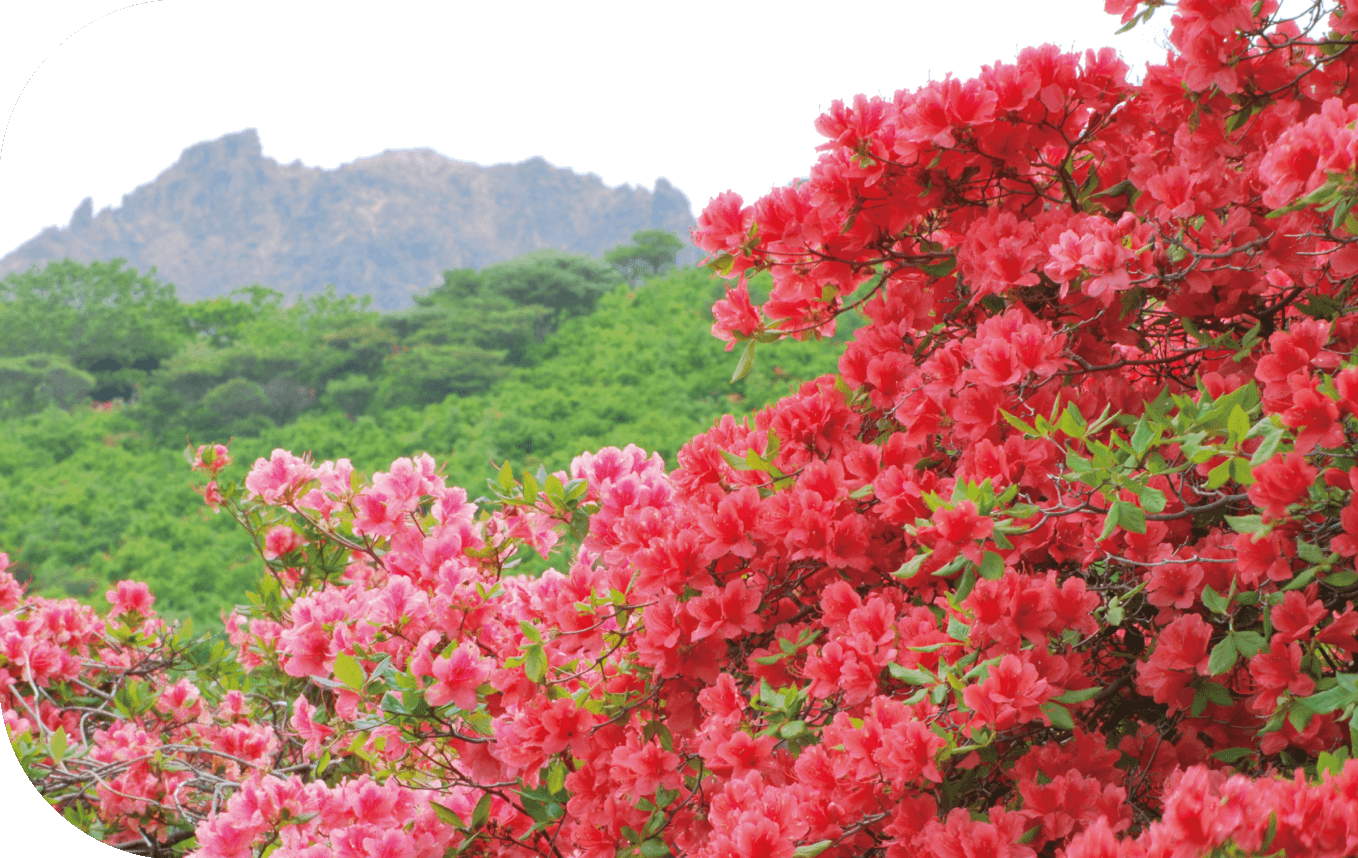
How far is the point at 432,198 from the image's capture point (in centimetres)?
5628

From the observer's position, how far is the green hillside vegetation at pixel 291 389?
12.8 m

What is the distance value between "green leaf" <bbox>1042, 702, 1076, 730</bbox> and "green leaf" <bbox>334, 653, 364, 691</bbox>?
1039mm

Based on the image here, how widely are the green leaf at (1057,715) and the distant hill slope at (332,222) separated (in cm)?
5028

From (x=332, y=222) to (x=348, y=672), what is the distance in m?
56.6

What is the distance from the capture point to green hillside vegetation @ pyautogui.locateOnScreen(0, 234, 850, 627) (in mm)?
12781

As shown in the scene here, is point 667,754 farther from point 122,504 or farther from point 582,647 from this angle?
point 122,504

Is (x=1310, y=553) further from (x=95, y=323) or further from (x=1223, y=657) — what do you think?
(x=95, y=323)

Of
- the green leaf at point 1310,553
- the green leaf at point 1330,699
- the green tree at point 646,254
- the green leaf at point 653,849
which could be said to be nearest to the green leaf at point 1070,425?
the green leaf at point 1310,553

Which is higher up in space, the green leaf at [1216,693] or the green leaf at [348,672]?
the green leaf at [348,672]

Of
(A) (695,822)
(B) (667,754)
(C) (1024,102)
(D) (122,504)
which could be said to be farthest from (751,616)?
(D) (122,504)

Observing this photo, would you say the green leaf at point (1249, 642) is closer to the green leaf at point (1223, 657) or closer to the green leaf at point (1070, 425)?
the green leaf at point (1223, 657)

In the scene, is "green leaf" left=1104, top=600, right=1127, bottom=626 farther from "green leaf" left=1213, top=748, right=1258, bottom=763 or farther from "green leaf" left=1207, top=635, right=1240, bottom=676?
"green leaf" left=1213, top=748, right=1258, bottom=763

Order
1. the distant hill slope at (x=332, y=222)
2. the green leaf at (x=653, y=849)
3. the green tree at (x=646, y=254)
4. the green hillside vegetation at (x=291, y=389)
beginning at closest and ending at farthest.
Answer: the green leaf at (x=653, y=849) < the green hillside vegetation at (x=291, y=389) < the green tree at (x=646, y=254) < the distant hill slope at (x=332, y=222)

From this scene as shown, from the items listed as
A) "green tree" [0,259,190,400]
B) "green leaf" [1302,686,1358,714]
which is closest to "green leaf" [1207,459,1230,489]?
"green leaf" [1302,686,1358,714]
